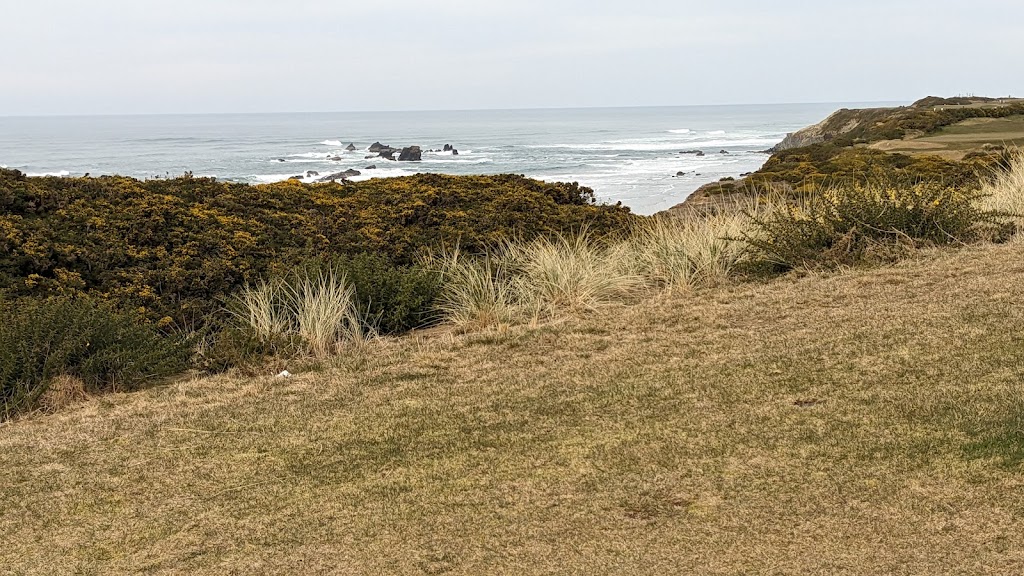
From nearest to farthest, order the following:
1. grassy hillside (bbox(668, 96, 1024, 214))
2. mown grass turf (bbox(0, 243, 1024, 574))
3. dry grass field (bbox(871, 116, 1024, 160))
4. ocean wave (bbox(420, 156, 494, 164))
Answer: mown grass turf (bbox(0, 243, 1024, 574))
grassy hillside (bbox(668, 96, 1024, 214))
dry grass field (bbox(871, 116, 1024, 160))
ocean wave (bbox(420, 156, 494, 164))

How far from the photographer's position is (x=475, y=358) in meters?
7.50

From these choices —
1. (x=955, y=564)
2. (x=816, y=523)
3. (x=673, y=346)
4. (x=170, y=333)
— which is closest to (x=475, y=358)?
(x=673, y=346)

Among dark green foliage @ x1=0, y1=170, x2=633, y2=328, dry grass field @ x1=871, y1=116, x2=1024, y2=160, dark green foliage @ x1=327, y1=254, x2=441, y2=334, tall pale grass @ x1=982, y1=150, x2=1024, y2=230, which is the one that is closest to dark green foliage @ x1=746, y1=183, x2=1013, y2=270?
tall pale grass @ x1=982, y1=150, x2=1024, y2=230

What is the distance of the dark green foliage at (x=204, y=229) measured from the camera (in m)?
8.63

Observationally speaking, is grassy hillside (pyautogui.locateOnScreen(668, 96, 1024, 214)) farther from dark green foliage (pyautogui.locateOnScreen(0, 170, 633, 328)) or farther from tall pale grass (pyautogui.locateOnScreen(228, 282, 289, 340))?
tall pale grass (pyautogui.locateOnScreen(228, 282, 289, 340))

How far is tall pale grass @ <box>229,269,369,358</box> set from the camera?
8227mm

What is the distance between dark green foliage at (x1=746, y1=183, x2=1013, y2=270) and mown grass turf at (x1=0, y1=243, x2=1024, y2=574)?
2254 millimetres

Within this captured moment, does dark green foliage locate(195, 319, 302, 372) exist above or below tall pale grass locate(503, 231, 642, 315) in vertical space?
below

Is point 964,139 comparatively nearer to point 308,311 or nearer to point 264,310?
point 308,311

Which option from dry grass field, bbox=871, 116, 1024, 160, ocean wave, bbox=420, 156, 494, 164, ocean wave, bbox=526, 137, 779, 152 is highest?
dry grass field, bbox=871, 116, 1024, 160

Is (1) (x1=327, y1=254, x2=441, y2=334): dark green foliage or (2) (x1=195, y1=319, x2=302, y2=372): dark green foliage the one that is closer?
(2) (x1=195, y1=319, x2=302, y2=372): dark green foliage

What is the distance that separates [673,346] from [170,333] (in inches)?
181

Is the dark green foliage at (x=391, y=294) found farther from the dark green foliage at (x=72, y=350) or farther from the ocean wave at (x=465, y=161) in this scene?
the ocean wave at (x=465, y=161)

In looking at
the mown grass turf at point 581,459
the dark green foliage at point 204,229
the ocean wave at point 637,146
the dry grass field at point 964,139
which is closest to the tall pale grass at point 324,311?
the dark green foliage at point 204,229
